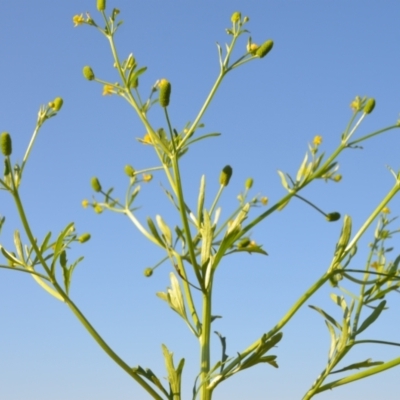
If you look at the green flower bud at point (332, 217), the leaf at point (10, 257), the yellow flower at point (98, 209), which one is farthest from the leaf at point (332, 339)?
the leaf at point (10, 257)

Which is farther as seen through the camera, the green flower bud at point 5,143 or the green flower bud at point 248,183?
the green flower bud at point 248,183

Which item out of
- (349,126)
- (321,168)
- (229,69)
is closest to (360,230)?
(321,168)

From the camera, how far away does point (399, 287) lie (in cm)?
249

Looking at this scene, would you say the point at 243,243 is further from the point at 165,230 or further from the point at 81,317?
the point at 81,317

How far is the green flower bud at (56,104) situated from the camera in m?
2.46

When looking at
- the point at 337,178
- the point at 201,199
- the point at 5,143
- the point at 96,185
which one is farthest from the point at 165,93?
the point at 337,178

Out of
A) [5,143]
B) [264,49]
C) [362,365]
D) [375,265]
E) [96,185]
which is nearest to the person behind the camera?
[5,143]

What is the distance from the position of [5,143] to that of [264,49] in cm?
108

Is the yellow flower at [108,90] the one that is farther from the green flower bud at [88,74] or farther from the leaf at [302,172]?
the leaf at [302,172]

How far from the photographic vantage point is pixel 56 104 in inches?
96.9

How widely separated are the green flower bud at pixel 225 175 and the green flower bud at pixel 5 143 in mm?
796

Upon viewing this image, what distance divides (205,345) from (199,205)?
22.0 inches

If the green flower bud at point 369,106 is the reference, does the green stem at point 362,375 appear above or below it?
below

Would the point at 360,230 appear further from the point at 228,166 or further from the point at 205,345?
the point at 205,345
